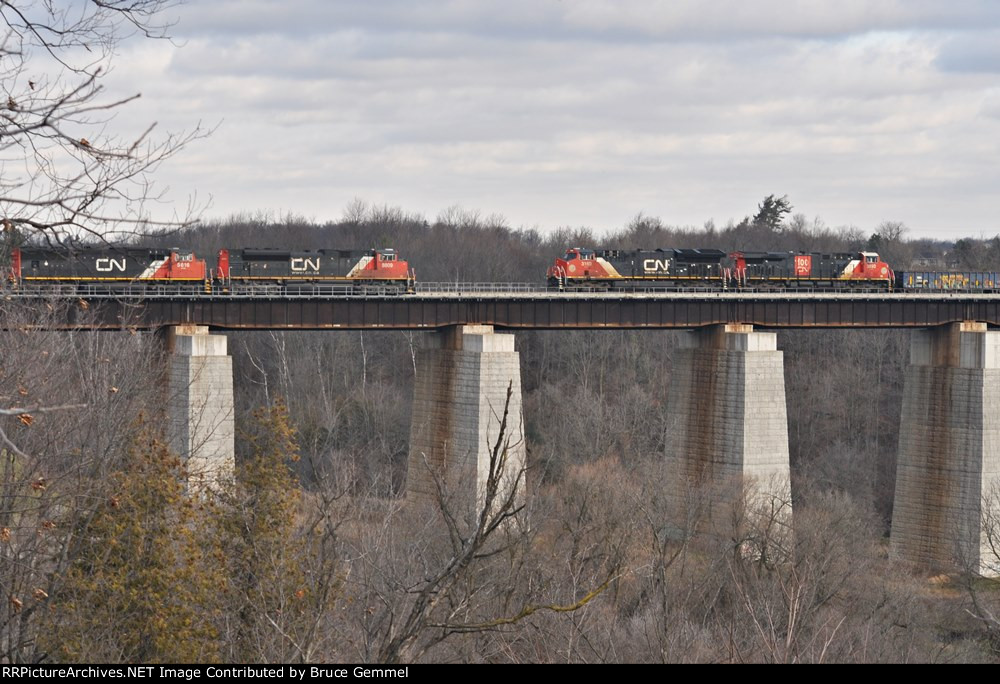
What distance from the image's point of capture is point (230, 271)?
52594mm

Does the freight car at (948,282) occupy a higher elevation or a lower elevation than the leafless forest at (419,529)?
higher

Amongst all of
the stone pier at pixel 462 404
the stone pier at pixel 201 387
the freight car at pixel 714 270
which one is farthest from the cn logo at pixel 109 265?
the freight car at pixel 714 270

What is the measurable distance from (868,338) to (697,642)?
7203 cm

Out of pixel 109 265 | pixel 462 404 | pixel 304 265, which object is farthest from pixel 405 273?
pixel 109 265

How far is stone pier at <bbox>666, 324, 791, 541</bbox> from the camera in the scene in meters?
51.0

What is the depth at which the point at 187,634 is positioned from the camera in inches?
746

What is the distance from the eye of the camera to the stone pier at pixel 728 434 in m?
51.0

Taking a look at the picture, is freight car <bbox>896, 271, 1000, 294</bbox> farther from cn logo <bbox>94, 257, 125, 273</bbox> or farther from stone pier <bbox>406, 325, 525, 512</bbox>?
cn logo <bbox>94, 257, 125, 273</bbox>

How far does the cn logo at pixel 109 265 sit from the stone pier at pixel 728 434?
25019mm

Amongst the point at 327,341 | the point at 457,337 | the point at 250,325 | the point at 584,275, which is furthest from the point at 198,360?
the point at 327,341

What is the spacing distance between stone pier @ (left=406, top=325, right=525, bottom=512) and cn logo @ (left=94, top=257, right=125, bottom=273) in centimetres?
1322

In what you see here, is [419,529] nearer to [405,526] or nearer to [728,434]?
[405,526]

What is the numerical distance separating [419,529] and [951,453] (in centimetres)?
2752

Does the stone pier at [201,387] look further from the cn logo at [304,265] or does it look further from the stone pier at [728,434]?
the stone pier at [728,434]
